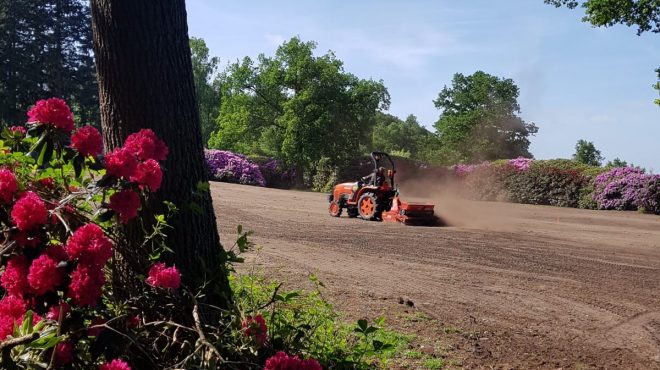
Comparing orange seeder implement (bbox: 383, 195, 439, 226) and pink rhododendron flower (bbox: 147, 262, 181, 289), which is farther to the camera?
orange seeder implement (bbox: 383, 195, 439, 226)

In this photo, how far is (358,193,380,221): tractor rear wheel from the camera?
48.1 feet

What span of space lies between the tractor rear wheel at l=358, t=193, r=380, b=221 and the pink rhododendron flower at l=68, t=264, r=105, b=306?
1278 centimetres

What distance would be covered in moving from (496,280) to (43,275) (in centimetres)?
682

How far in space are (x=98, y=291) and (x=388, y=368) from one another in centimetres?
253

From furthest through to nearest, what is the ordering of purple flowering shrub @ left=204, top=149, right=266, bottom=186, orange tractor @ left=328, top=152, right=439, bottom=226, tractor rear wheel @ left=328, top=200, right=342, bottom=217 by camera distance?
purple flowering shrub @ left=204, top=149, right=266, bottom=186, tractor rear wheel @ left=328, top=200, right=342, bottom=217, orange tractor @ left=328, top=152, right=439, bottom=226

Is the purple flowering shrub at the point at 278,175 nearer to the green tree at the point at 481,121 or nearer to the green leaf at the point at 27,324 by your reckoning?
the green tree at the point at 481,121

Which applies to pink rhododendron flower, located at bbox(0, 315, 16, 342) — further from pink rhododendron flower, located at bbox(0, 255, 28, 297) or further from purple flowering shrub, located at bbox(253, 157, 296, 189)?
purple flowering shrub, located at bbox(253, 157, 296, 189)

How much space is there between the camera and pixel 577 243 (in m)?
12.7


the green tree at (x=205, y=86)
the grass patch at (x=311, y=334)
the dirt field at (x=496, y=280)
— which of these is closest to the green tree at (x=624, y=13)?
the dirt field at (x=496, y=280)

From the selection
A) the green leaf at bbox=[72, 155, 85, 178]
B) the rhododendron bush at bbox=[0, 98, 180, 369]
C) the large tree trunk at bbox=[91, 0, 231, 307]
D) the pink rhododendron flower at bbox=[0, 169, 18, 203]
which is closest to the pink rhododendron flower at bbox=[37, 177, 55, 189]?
the rhododendron bush at bbox=[0, 98, 180, 369]

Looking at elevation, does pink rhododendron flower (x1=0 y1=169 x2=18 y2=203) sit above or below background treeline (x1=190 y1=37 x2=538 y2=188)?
below

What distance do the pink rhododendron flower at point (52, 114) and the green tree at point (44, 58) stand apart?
135 ft

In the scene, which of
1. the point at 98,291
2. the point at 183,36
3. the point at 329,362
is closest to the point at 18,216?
the point at 98,291

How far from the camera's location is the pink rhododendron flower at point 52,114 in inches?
92.4
